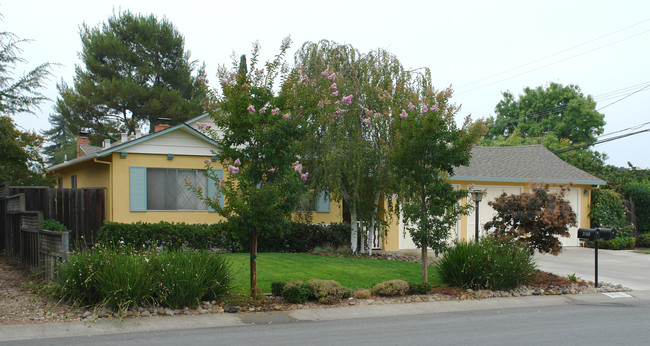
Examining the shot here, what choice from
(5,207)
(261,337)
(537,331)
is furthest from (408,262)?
(5,207)

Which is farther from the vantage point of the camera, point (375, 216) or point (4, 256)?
point (375, 216)

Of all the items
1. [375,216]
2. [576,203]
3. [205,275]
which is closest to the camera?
[205,275]

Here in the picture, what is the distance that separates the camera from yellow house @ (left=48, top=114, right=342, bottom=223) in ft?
51.5

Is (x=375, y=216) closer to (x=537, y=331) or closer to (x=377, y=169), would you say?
(x=377, y=169)

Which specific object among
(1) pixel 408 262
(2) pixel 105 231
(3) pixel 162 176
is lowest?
(1) pixel 408 262

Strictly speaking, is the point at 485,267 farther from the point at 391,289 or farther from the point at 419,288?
the point at 391,289

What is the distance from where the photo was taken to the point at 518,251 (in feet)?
37.0

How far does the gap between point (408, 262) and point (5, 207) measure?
35.2ft

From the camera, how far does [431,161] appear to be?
437 inches

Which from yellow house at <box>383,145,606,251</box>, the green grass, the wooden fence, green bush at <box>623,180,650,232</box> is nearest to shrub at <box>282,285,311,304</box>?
the green grass

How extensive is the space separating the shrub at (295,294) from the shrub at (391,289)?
1.53 metres

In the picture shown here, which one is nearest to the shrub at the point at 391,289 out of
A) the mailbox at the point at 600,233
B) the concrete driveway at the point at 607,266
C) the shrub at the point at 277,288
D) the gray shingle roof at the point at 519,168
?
the shrub at the point at 277,288

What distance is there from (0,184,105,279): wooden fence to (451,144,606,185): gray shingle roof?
A: 12.2m

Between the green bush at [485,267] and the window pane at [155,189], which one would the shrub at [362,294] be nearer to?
the green bush at [485,267]
